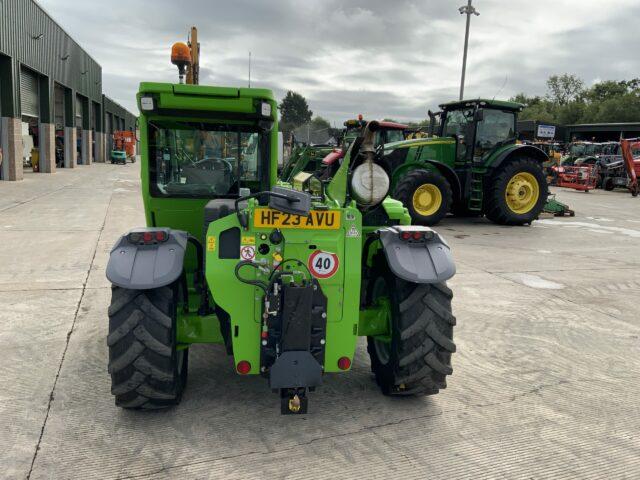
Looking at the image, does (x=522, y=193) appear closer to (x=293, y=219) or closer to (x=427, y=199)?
(x=427, y=199)

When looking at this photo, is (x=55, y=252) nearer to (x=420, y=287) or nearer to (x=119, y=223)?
(x=119, y=223)

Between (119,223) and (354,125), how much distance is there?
19.9ft

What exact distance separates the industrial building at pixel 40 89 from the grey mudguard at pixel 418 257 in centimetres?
2064

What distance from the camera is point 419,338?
129 inches

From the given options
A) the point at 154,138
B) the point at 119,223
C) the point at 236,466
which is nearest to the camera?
the point at 236,466

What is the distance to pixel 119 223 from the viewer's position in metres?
10.5

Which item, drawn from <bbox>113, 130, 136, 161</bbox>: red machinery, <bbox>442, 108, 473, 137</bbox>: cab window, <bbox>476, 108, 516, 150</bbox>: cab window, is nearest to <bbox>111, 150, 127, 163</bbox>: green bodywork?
<bbox>113, 130, 136, 161</bbox>: red machinery

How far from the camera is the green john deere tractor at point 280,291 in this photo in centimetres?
296

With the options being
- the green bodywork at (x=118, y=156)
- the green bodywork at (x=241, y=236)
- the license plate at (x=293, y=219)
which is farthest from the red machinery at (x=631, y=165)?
the green bodywork at (x=118, y=156)

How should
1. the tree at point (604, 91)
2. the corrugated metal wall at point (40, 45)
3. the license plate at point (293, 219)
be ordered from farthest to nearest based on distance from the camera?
the tree at point (604, 91) < the corrugated metal wall at point (40, 45) < the license plate at point (293, 219)

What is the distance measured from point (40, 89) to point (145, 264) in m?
25.9

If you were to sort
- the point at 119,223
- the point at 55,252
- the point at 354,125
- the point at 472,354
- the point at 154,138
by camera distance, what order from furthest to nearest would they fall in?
1. the point at 354,125
2. the point at 119,223
3. the point at 55,252
4. the point at 472,354
5. the point at 154,138

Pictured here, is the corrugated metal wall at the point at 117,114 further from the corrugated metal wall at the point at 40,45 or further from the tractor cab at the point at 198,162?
the tractor cab at the point at 198,162

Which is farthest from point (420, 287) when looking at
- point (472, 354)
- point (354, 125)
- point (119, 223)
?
point (354, 125)
